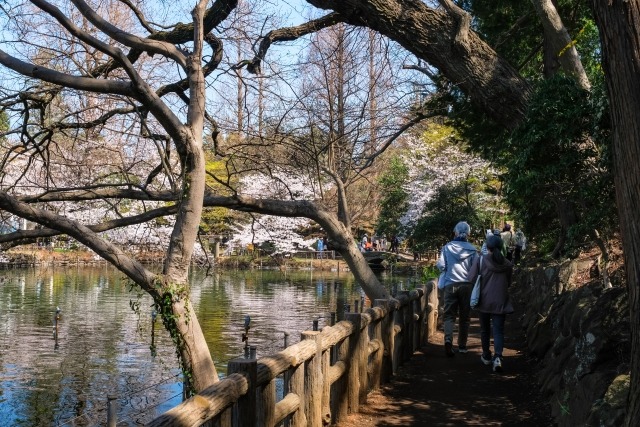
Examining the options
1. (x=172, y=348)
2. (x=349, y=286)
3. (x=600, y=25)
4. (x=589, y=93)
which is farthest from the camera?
(x=349, y=286)

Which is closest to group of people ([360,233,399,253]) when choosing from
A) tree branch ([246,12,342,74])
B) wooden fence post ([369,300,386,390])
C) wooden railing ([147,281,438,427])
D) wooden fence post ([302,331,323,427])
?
tree branch ([246,12,342,74])

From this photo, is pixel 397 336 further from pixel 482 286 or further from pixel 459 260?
pixel 459 260

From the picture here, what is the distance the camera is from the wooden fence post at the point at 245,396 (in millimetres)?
4227

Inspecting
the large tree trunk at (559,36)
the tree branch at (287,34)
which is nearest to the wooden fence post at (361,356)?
the tree branch at (287,34)

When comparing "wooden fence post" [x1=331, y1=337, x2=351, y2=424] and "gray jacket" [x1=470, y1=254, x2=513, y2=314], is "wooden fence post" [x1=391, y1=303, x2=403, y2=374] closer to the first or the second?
"gray jacket" [x1=470, y1=254, x2=513, y2=314]

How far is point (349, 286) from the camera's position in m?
35.4

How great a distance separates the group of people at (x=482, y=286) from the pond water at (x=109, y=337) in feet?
12.6

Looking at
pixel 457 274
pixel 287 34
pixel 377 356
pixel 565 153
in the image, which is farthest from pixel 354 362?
pixel 287 34

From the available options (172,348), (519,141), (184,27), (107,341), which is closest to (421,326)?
(519,141)

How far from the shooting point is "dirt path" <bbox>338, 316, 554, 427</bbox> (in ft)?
21.9

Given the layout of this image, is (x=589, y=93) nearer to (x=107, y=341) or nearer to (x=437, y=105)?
(x=437, y=105)

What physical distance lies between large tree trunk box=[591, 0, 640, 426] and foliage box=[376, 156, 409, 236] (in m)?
33.6

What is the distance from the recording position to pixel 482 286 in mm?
8867

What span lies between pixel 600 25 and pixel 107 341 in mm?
16979
